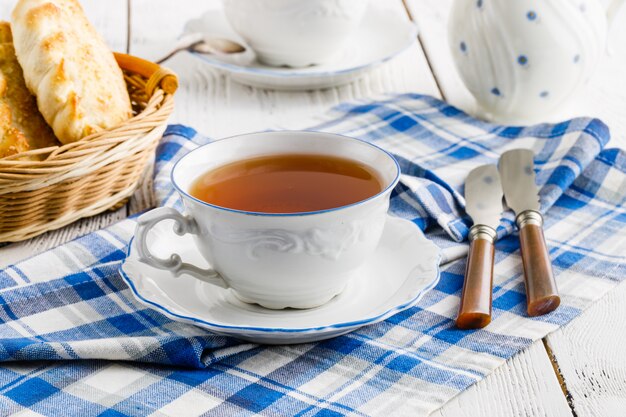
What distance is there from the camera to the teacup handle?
1000 millimetres

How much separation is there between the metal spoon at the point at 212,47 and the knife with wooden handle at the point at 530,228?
83 centimetres

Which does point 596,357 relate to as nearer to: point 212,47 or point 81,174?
point 81,174

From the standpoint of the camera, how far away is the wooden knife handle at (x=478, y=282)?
3.43 ft

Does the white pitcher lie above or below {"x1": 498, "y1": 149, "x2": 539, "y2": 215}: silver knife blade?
above

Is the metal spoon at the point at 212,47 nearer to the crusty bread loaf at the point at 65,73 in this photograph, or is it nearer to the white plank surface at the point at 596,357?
the crusty bread loaf at the point at 65,73

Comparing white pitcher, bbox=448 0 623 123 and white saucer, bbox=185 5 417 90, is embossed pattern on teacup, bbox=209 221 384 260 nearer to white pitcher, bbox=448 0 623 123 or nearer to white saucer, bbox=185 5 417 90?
white pitcher, bbox=448 0 623 123

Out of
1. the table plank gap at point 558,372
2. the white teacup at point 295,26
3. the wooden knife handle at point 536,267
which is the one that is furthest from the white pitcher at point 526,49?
the table plank gap at point 558,372

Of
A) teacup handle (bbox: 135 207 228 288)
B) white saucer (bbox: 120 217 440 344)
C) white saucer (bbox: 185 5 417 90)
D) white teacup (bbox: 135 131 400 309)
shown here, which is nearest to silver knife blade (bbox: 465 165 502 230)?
white saucer (bbox: 120 217 440 344)

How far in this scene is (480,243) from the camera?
121cm

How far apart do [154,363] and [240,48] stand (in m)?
1.21

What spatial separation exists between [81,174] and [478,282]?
62 centimetres

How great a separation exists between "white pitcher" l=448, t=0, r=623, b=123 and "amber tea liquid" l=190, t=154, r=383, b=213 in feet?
2.39

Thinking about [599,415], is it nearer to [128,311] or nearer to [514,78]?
[128,311]

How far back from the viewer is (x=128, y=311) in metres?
1.09
